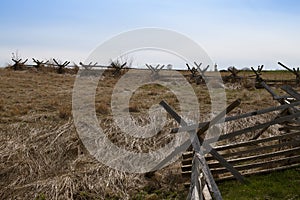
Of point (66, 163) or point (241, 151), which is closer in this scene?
point (241, 151)

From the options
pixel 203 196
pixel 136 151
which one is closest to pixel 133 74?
pixel 136 151

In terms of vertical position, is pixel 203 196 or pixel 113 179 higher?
pixel 203 196

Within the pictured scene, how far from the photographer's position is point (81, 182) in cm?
575

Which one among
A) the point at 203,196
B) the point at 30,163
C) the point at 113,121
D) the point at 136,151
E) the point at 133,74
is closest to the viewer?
the point at 203,196

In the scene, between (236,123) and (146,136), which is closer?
(146,136)

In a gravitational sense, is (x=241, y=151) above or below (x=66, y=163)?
above

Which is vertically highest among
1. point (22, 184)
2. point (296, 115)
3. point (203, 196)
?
point (296, 115)

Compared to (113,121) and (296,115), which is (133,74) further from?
(296,115)

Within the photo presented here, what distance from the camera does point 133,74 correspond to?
66.1 ft

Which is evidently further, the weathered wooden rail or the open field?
the open field

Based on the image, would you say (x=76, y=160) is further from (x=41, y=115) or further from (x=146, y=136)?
(x=41, y=115)

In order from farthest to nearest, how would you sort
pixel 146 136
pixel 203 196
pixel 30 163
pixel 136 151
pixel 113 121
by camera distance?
pixel 113 121, pixel 146 136, pixel 136 151, pixel 30 163, pixel 203 196

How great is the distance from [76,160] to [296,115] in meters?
3.96

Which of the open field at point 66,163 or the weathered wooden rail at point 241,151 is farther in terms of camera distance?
the open field at point 66,163
